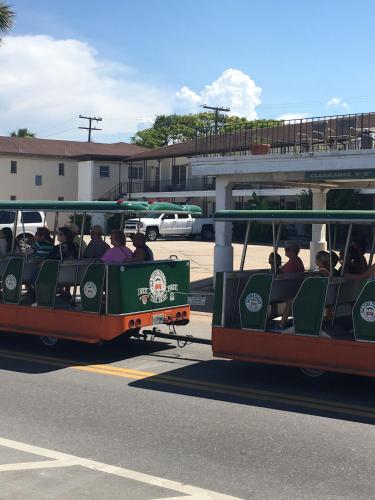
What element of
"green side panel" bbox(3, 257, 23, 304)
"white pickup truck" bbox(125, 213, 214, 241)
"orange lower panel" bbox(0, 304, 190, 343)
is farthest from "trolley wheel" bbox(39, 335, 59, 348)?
"white pickup truck" bbox(125, 213, 214, 241)

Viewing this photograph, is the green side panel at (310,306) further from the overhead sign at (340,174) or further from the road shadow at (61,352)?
the overhead sign at (340,174)

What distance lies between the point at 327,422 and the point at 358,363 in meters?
1.03

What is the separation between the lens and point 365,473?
215 inches

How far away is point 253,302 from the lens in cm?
837

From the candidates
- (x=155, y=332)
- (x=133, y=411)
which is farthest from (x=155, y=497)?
(x=155, y=332)

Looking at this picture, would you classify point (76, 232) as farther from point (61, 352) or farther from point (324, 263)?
point (324, 263)

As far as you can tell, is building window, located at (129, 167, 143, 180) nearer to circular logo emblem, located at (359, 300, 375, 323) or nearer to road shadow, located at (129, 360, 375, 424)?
road shadow, located at (129, 360, 375, 424)

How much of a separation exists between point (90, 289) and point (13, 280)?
4.94 ft

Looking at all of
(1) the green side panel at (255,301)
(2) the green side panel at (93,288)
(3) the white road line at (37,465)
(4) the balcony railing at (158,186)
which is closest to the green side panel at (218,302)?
(1) the green side panel at (255,301)

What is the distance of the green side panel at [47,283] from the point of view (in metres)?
10.0

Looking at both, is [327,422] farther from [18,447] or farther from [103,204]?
[103,204]

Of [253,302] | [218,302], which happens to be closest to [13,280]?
[218,302]

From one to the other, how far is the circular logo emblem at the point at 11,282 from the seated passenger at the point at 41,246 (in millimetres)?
→ 436

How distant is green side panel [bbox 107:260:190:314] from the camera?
31.1 ft
